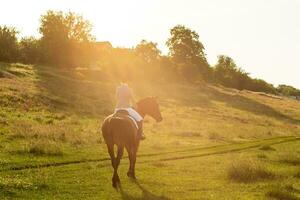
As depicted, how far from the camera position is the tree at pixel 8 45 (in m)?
82.4

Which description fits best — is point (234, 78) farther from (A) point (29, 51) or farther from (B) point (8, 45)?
(B) point (8, 45)

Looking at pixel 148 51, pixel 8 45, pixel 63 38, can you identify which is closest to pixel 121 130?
pixel 8 45

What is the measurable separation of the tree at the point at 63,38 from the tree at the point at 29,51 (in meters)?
1.45

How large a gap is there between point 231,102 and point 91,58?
120 feet

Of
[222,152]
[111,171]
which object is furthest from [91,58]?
[111,171]

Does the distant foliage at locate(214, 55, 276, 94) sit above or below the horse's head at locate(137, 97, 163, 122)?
above

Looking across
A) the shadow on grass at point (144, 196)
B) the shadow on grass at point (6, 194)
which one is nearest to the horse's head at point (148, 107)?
the shadow on grass at point (144, 196)

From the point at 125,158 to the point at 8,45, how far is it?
66560mm

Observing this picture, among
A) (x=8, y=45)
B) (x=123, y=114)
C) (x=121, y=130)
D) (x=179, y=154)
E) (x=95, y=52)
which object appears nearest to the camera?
(x=121, y=130)

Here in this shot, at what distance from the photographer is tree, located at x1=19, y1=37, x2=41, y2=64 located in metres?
87.8

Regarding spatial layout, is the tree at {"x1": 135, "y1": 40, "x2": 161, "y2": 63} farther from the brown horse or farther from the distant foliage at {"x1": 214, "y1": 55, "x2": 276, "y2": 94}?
the brown horse

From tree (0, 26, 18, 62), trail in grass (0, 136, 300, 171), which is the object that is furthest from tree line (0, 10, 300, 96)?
trail in grass (0, 136, 300, 171)

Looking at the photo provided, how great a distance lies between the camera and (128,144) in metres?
16.7

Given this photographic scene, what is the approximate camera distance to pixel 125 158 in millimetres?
23547
